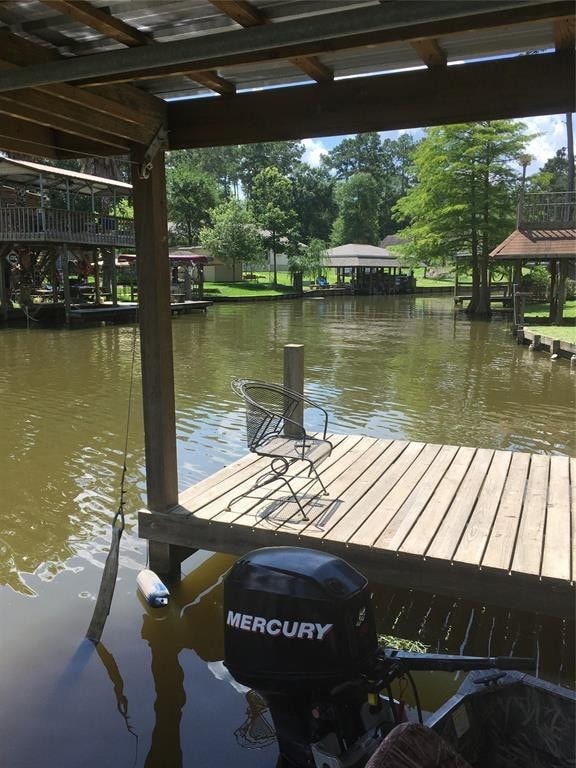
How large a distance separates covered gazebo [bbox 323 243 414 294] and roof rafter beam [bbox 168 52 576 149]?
43875mm

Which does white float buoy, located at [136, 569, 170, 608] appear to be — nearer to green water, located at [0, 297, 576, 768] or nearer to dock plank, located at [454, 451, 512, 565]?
green water, located at [0, 297, 576, 768]

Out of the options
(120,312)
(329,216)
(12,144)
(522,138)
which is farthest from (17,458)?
(329,216)

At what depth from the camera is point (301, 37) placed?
2.28 meters

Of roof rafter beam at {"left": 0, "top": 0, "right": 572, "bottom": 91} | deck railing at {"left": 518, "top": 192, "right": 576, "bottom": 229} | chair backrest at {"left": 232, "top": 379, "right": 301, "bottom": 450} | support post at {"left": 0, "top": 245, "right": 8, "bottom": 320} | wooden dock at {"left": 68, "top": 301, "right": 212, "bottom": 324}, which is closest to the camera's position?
roof rafter beam at {"left": 0, "top": 0, "right": 572, "bottom": 91}

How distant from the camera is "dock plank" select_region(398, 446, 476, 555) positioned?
12.4 feet

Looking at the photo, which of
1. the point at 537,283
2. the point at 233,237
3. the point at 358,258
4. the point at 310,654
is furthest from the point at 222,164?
the point at 310,654

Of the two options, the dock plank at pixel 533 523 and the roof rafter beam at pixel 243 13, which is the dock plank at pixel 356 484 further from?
the roof rafter beam at pixel 243 13

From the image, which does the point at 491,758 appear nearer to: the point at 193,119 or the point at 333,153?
the point at 193,119

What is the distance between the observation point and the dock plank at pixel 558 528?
3.49 metres

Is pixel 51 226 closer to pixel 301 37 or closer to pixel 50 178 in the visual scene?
pixel 50 178

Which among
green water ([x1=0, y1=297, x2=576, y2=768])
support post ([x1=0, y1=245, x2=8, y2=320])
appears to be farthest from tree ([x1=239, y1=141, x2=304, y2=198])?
green water ([x1=0, y1=297, x2=576, y2=768])

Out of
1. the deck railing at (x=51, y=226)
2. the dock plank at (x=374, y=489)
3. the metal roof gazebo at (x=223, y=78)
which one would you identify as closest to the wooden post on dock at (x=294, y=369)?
the dock plank at (x=374, y=489)

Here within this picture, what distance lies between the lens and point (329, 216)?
61625 millimetres

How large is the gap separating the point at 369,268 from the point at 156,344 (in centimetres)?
4703
